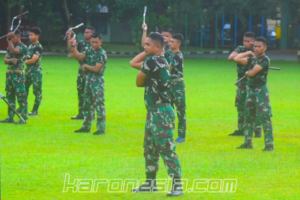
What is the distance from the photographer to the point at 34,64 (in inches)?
674

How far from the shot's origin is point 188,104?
66.9 ft

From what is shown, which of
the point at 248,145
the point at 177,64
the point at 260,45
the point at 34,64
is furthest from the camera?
the point at 34,64

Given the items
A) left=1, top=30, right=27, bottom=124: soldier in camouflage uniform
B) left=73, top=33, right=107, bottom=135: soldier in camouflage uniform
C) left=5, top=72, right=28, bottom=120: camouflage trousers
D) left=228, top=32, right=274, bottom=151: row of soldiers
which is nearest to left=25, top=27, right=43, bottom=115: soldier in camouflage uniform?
left=1, top=30, right=27, bottom=124: soldier in camouflage uniform

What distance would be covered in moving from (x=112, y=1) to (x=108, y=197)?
133ft

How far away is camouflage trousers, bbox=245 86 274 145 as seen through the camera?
11961mm

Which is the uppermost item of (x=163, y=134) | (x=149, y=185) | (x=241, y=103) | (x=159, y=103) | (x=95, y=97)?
(x=159, y=103)

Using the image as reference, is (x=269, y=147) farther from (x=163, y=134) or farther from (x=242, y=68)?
(x=163, y=134)

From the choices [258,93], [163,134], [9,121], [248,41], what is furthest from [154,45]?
[9,121]

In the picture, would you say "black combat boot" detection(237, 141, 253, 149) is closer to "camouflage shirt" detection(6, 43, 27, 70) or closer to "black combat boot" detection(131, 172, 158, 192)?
"black combat boot" detection(131, 172, 158, 192)

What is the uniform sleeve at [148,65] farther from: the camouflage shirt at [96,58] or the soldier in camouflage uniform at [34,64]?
the soldier in camouflage uniform at [34,64]

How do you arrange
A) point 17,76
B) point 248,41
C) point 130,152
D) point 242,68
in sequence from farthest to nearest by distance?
point 17,76
point 242,68
point 248,41
point 130,152

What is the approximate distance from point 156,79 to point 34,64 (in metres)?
9.05

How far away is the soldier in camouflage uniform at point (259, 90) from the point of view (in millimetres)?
11891

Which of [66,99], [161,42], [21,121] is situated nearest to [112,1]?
[66,99]
